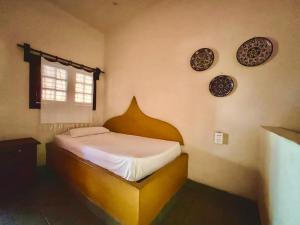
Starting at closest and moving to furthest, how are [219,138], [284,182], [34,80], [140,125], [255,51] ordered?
[284,182]
[255,51]
[219,138]
[34,80]
[140,125]

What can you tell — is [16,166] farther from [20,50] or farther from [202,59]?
[202,59]

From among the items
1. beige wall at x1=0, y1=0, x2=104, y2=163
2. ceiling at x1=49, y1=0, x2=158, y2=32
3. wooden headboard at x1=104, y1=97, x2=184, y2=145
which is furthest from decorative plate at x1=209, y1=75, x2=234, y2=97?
beige wall at x1=0, y1=0, x2=104, y2=163

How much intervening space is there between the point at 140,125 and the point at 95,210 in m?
1.52

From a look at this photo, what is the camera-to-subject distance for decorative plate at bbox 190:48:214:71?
78.4 inches

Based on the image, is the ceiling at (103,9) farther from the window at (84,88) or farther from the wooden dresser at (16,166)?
the wooden dresser at (16,166)

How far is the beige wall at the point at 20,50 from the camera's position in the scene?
6.78 feet

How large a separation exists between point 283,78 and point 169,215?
196 centimetres

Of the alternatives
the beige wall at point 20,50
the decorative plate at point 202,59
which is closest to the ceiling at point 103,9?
the beige wall at point 20,50

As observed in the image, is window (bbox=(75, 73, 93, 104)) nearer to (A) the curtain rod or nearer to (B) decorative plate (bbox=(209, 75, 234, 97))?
(A) the curtain rod

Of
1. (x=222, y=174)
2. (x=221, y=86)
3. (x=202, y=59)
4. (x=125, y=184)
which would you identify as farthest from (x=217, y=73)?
(x=125, y=184)

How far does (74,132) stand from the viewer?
2.45 meters

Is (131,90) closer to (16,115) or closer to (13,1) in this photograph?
(16,115)

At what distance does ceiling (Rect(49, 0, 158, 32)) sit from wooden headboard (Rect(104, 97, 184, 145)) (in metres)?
1.71

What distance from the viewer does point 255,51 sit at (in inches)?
66.1
